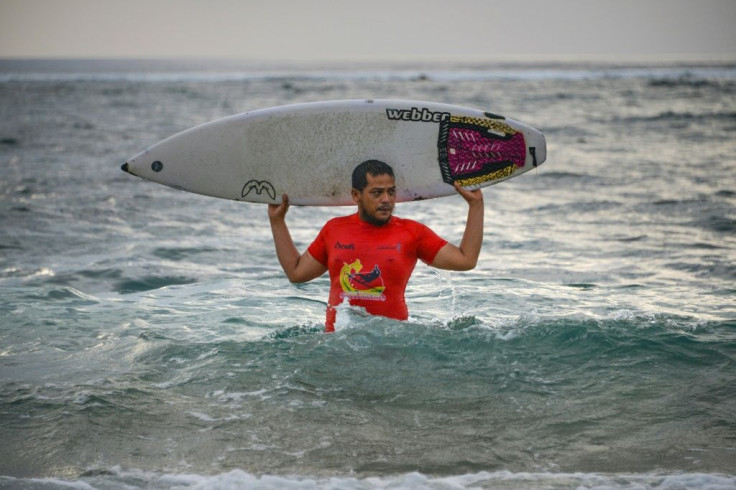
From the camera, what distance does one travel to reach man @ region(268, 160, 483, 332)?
5.38m

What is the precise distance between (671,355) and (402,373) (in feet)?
6.32

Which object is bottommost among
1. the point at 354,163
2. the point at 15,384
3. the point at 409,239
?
the point at 15,384

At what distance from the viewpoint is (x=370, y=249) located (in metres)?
5.45

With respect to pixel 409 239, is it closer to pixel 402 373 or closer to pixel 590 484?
pixel 402 373

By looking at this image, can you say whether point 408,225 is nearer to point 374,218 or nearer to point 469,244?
point 374,218

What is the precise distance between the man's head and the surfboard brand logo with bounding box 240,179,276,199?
40.9 inches

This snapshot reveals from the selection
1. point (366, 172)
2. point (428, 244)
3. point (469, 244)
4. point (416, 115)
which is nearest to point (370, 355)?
point (428, 244)

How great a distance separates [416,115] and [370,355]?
1824mm

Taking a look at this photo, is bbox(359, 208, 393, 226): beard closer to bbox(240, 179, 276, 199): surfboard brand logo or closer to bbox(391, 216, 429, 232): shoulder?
bbox(391, 216, 429, 232): shoulder

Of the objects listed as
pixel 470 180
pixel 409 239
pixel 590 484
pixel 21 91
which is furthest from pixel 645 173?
pixel 21 91

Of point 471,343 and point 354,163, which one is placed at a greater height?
point 354,163

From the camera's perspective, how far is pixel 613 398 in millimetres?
5172

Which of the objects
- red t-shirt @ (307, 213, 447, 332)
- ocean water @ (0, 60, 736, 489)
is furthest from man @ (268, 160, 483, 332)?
ocean water @ (0, 60, 736, 489)

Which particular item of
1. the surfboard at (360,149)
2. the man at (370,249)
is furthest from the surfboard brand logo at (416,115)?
the man at (370,249)
